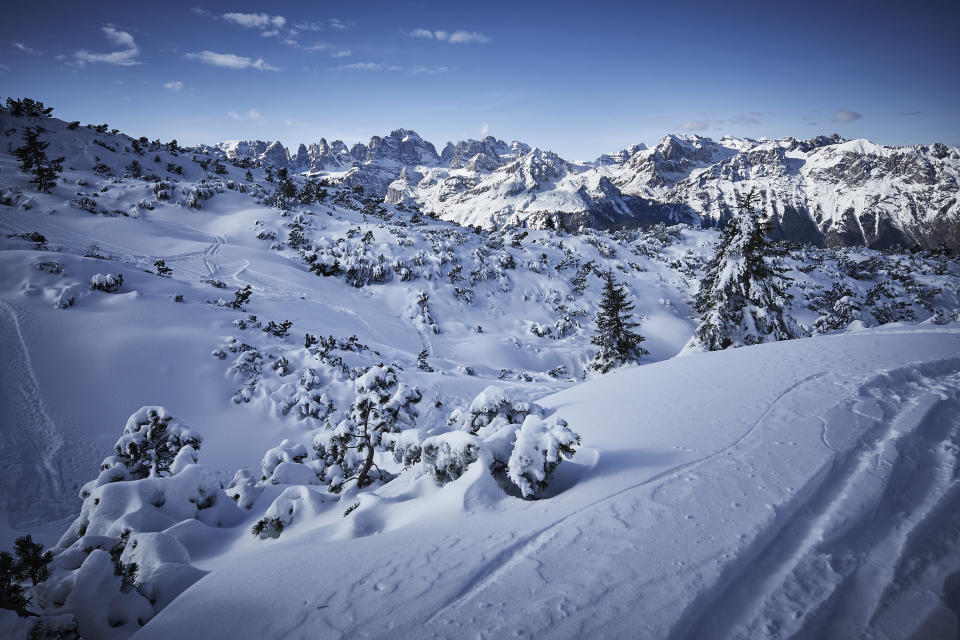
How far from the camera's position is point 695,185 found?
124062mm

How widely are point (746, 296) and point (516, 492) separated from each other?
15113 mm

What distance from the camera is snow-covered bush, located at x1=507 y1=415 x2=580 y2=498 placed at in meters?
3.92

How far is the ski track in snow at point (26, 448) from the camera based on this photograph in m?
6.75

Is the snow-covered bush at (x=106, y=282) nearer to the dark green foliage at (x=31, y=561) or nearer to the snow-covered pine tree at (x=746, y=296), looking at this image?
the dark green foliage at (x=31, y=561)

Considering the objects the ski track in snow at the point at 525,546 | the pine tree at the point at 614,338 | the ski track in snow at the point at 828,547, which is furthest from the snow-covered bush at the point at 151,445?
the pine tree at the point at 614,338

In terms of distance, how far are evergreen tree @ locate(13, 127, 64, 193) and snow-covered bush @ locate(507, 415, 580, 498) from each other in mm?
35119

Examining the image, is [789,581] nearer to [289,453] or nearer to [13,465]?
[289,453]

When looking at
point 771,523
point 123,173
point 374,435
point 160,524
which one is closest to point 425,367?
point 374,435

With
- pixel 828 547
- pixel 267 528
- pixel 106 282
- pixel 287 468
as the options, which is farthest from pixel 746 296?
pixel 106 282

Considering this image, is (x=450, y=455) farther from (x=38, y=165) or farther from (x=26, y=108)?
(x=26, y=108)

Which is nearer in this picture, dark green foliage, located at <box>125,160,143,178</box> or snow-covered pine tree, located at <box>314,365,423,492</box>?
snow-covered pine tree, located at <box>314,365,423,492</box>

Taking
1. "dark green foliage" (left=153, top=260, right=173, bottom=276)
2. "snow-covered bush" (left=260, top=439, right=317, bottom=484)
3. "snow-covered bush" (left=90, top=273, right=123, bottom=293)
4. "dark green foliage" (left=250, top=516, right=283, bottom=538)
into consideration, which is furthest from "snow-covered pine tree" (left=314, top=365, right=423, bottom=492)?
"dark green foliage" (left=153, top=260, right=173, bottom=276)

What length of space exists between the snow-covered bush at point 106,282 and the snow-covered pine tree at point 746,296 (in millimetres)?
23269

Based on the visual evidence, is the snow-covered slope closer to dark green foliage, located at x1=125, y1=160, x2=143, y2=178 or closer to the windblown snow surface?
the windblown snow surface
